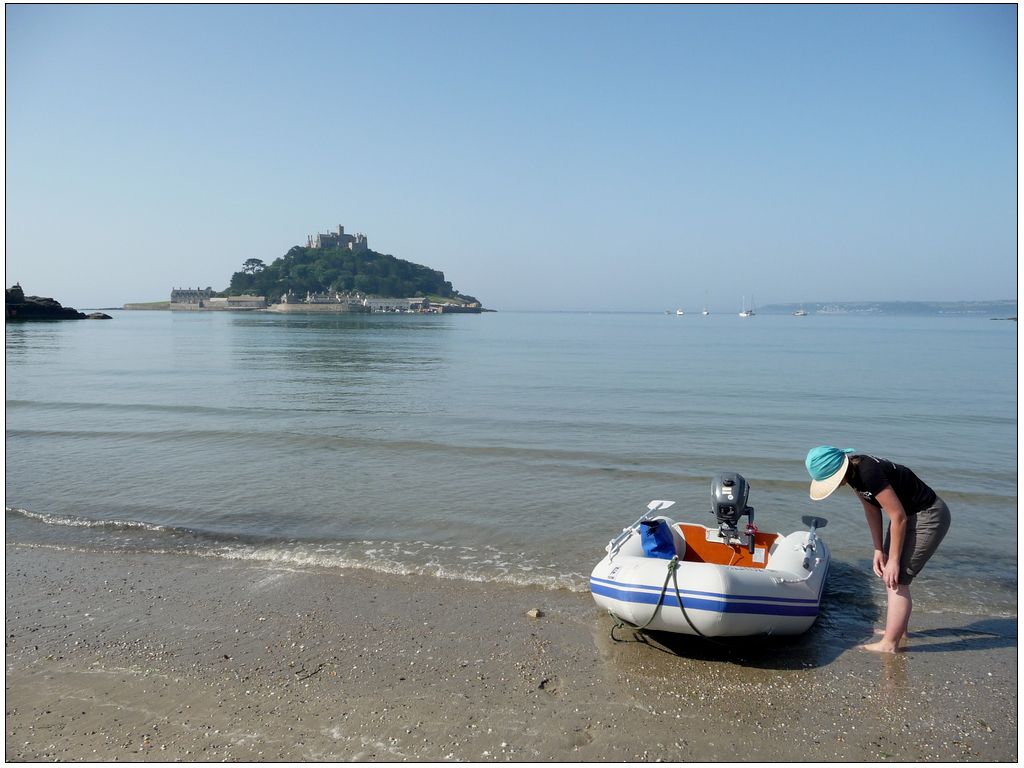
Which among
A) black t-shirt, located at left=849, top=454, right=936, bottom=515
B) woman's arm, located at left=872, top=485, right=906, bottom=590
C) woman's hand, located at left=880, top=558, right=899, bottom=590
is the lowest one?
woman's hand, located at left=880, top=558, right=899, bottom=590

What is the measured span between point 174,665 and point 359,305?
18804 cm

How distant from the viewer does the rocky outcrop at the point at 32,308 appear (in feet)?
302

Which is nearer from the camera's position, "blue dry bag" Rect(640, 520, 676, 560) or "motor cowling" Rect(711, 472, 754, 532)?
"blue dry bag" Rect(640, 520, 676, 560)

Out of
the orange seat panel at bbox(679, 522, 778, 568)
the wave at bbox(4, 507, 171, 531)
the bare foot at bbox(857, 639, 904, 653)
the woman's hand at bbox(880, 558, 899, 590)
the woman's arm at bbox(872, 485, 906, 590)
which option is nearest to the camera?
the woman's arm at bbox(872, 485, 906, 590)

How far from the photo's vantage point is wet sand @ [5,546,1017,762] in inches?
171

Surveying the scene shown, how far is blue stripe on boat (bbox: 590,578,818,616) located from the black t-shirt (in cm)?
108

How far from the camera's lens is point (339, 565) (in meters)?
7.80

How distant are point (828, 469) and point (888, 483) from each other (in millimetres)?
442

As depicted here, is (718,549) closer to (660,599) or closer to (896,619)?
(896,619)

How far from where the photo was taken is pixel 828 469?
522 centimetres

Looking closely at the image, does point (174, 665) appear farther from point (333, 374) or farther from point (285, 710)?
point (333, 374)

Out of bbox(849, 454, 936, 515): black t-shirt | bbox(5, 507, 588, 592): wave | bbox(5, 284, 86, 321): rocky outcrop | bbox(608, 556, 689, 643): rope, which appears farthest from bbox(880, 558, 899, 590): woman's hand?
bbox(5, 284, 86, 321): rocky outcrop

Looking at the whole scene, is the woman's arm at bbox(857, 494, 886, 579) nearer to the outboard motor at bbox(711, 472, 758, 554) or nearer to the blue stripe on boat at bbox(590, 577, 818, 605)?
the blue stripe on boat at bbox(590, 577, 818, 605)

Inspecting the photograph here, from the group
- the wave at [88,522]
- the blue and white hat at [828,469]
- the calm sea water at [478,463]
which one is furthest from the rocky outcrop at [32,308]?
the blue and white hat at [828,469]
